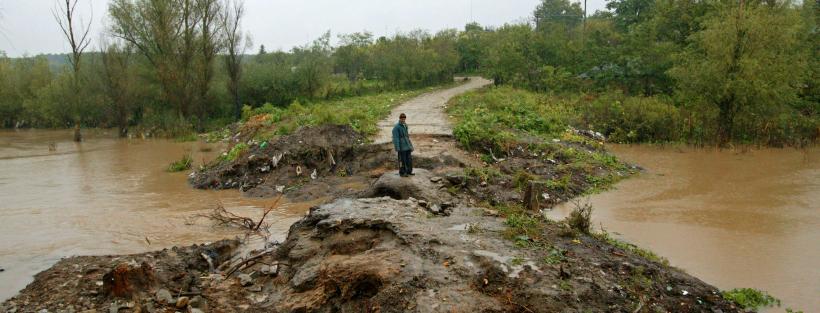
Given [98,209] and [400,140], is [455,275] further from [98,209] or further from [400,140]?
[98,209]

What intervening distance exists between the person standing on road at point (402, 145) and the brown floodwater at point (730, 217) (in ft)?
10.0

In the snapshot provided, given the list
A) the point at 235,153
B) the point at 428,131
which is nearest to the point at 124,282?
the point at 235,153

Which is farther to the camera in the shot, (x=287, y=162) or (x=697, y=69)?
(x=697, y=69)

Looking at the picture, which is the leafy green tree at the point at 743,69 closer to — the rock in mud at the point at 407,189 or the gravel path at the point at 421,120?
the gravel path at the point at 421,120

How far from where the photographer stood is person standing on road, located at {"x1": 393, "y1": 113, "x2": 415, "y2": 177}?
36.1 ft

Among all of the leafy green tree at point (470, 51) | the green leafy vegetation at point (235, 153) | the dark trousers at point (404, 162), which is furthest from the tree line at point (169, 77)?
the dark trousers at point (404, 162)

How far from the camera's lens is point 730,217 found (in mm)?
11141

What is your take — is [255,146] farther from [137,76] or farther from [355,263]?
[137,76]

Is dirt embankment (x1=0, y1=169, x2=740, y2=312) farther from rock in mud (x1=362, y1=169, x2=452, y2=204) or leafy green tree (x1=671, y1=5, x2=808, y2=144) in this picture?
leafy green tree (x1=671, y1=5, x2=808, y2=144)

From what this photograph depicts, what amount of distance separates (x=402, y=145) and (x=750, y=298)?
20.5 ft

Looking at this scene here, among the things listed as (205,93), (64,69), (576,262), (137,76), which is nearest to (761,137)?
(576,262)

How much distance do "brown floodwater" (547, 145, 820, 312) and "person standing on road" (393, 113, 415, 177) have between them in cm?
306

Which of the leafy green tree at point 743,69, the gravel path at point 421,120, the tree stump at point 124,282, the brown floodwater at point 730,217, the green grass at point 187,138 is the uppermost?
the leafy green tree at point 743,69

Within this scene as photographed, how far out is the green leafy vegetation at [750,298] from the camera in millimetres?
6750
